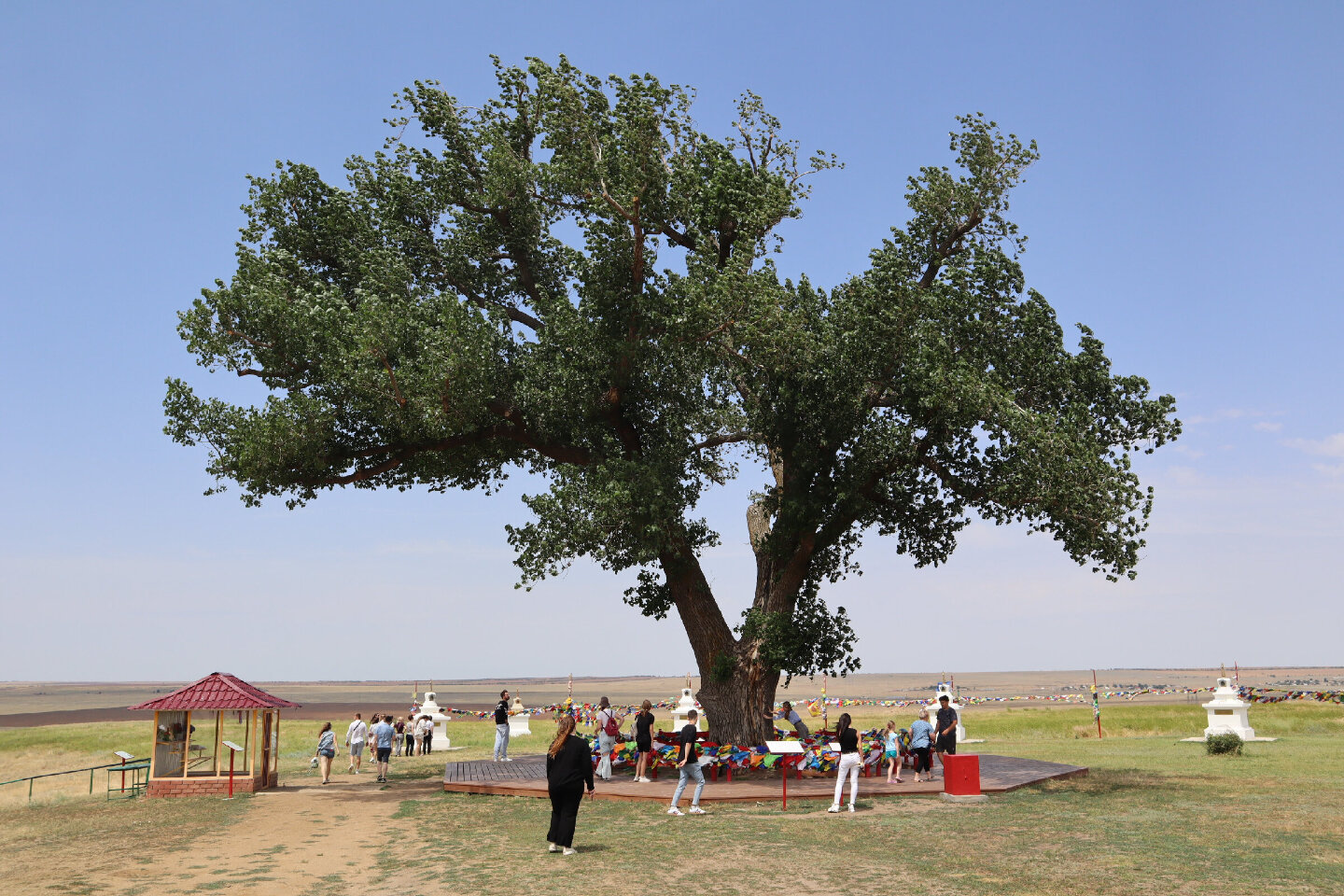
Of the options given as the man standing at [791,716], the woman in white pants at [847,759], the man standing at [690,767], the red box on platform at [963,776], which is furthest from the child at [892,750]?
the man standing at [690,767]

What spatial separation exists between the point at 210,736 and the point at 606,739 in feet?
28.4

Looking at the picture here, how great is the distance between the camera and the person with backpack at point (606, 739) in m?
20.9

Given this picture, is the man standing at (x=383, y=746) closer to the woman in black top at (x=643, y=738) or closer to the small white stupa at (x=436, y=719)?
the woman in black top at (x=643, y=738)

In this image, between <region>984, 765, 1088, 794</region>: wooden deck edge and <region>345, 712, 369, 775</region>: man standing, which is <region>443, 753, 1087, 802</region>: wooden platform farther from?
<region>345, 712, 369, 775</region>: man standing

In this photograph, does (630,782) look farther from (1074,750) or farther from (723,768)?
(1074,750)

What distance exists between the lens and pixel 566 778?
13070mm

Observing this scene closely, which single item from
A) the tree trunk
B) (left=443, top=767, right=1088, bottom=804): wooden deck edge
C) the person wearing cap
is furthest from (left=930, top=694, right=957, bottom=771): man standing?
the tree trunk

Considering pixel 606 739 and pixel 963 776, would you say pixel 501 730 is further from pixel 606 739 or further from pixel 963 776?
pixel 963 776

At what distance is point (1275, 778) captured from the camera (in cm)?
2045

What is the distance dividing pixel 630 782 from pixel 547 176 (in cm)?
1285

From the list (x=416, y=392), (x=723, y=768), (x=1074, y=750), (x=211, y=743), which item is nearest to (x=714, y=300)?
(x=416, y=392)

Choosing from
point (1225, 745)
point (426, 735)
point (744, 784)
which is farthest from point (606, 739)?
point (1225, 745)

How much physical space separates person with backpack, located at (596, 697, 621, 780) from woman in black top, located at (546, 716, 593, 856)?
A: 7.55m

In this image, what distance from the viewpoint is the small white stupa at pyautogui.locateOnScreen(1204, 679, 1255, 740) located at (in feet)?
98.7
